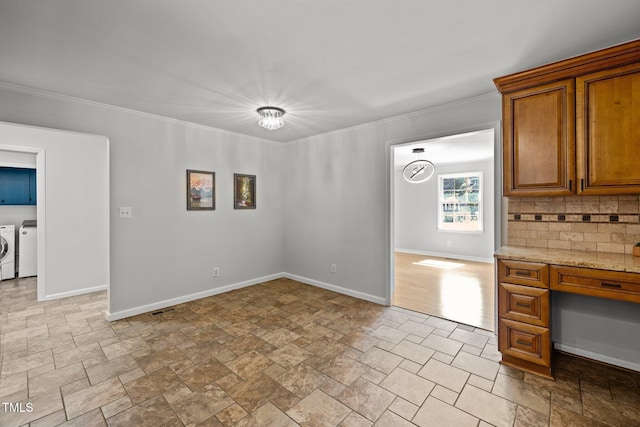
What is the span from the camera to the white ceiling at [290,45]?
1.69 meters

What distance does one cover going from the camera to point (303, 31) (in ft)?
6.26

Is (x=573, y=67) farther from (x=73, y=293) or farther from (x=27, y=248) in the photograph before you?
(x=27, y=248)

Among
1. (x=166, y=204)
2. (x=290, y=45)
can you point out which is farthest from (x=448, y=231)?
(x=290, y=45)

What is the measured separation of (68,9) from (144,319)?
9.84 ft

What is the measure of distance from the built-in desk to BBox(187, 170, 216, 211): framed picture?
360 cm

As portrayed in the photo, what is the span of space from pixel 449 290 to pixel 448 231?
3264 millimetres

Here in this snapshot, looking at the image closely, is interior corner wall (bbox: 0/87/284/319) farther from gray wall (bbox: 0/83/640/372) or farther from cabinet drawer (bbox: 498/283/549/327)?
cabinet drawer (bbox: 498/283/549/327)

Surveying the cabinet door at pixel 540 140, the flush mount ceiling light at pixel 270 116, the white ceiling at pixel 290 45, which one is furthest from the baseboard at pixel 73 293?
the cabinet door at pixel 540 140

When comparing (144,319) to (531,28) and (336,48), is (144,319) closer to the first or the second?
(336,48)

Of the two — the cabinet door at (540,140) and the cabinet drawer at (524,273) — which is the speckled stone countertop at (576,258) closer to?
the cabinet drawer at (524,273)

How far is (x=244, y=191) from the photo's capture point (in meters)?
4.62

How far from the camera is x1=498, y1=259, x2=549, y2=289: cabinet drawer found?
7.25ft

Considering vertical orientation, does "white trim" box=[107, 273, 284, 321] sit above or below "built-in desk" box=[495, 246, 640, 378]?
below

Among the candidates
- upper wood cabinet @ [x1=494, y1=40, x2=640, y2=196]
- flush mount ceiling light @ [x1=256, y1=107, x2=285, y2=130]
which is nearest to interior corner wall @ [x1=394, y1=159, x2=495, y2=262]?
upper wood cabinet @ [x1=494, y1=40, x2=640, y2=196]
